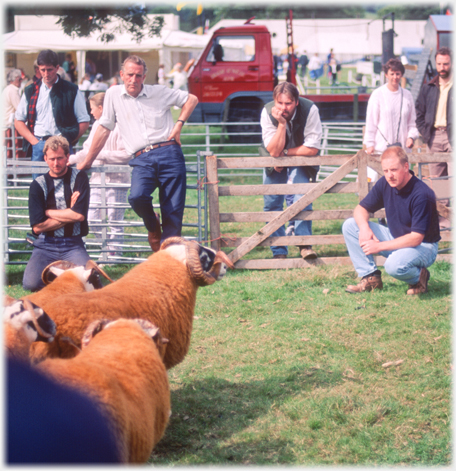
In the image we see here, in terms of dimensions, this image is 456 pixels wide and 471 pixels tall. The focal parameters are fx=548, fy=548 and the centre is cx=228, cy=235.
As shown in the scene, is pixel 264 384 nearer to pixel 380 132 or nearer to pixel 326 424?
pixel 326 424

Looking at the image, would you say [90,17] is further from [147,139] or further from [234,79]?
[147,139]

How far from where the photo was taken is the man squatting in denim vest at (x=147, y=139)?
568 cm

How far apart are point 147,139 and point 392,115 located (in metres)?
3.63

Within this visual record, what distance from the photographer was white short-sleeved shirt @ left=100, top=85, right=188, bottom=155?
5.73 metres

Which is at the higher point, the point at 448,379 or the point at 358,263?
the point at 358,263

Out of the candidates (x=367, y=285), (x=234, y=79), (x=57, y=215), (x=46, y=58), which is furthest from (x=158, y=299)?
(x=234, y=79)

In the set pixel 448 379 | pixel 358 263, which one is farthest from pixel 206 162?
pixel 448 379

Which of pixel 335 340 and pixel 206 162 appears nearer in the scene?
pixel 335 340

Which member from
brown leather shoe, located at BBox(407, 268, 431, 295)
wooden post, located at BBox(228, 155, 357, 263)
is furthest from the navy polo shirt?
wooden post, located at BBox(228, 155, 357, 263)

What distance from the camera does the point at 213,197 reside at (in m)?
6.75

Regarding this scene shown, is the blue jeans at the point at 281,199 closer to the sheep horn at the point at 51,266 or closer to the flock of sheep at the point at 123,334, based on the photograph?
the flock of sheep at the point at 123,334

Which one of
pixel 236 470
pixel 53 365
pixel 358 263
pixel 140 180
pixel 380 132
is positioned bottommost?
pixel 236 470

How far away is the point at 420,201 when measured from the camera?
5.25m

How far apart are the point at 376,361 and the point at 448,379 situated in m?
0.55
